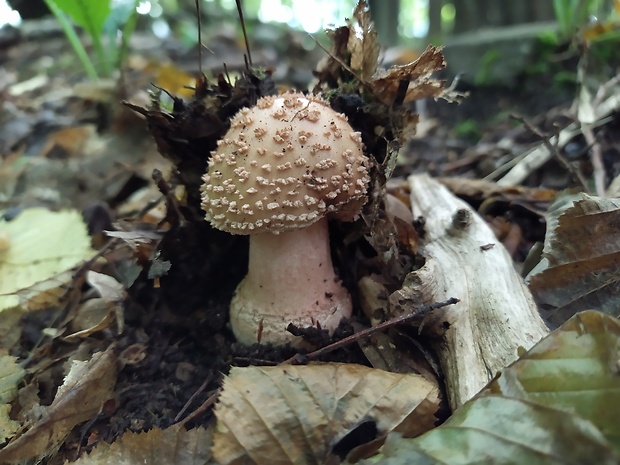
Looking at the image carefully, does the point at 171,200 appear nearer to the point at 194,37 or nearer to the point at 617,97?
the point at 617,97

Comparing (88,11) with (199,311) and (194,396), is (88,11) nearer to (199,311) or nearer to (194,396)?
(199,311)

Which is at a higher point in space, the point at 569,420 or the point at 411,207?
the point at 411,207

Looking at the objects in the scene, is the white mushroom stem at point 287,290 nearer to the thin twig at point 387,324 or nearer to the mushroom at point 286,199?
the mushroom at point 286,199

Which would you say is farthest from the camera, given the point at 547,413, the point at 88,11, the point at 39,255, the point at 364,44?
the point at 88,11

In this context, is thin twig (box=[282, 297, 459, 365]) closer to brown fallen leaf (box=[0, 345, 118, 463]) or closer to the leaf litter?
the leaf litter

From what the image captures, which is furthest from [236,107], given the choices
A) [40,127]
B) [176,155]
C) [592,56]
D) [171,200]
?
[592,56]

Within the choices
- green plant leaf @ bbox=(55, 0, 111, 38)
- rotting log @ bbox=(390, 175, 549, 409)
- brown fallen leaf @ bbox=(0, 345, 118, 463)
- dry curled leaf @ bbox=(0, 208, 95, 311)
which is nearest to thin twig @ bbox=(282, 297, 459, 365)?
rotting log @ bbox=(390, 175, 549, 409)

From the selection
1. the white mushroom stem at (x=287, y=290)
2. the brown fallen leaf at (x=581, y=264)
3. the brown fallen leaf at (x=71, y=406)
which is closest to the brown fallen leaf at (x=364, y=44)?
the white mushroom stem at (x=287, y=290)

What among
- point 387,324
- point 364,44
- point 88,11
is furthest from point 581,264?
point 88,11
